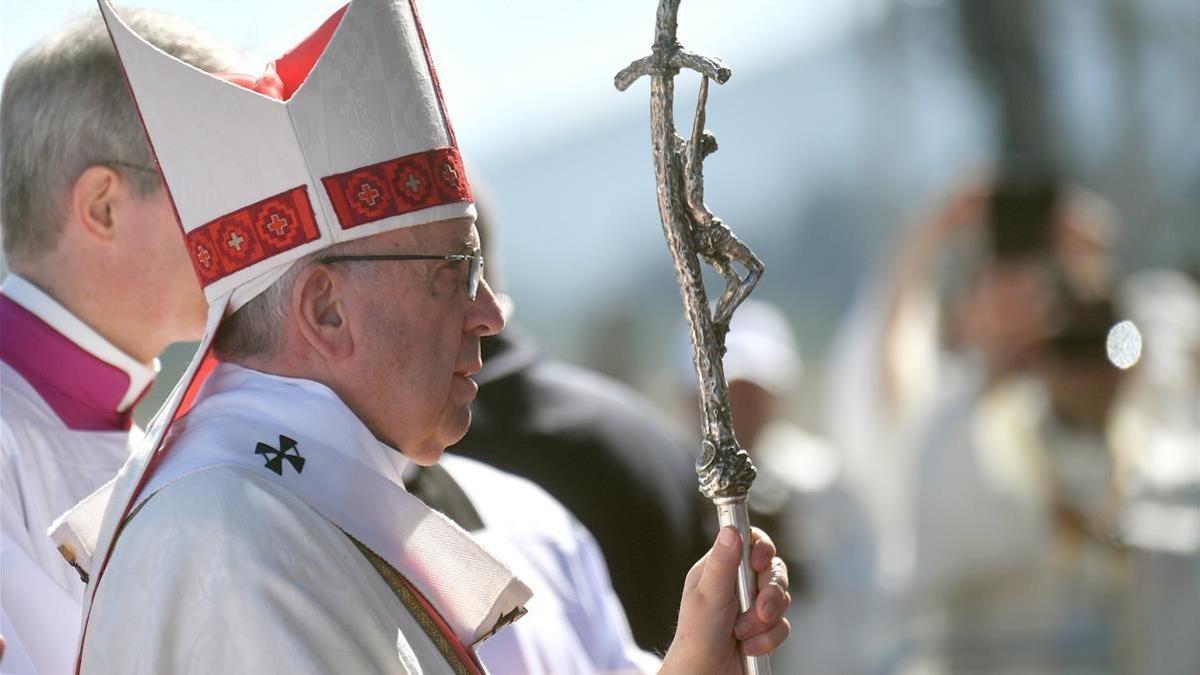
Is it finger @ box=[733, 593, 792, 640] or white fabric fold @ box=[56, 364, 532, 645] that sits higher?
white fabric fold @ box=[56, 364, 532, 645]

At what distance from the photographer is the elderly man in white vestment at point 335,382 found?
86.0 inches

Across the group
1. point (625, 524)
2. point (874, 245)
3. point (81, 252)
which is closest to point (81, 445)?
point (81, 252)

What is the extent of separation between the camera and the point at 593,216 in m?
37.3

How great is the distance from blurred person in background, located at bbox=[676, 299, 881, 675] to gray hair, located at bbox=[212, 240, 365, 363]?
4377mm

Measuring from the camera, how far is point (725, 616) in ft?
7.31

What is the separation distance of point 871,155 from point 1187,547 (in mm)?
5356

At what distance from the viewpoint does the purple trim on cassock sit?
2.96 meters

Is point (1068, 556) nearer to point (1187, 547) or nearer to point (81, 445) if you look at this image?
point (1187, 547)

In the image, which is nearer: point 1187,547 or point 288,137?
point 288,137

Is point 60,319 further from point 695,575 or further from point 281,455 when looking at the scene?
point 695,575

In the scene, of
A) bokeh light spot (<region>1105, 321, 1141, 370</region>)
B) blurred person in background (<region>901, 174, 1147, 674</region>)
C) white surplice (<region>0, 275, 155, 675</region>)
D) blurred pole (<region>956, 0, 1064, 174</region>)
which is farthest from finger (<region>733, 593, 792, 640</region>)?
blurred pole (<region>956, 0, 1064, 174</region>)

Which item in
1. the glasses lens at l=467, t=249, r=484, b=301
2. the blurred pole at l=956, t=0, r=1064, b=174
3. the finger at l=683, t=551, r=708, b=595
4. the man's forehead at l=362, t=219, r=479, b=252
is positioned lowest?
the blurred pole at l=956, t=0, r=1064, b=174

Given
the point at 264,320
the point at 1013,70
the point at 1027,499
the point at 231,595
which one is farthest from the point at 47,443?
the point at 1013,70

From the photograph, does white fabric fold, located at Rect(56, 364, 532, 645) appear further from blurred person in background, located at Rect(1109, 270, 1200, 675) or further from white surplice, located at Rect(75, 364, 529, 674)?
blurred person in background, located at Rect(1109, 270, 1200, 675)
